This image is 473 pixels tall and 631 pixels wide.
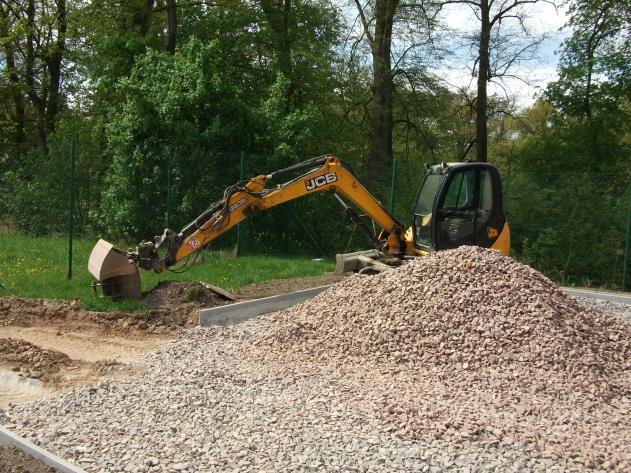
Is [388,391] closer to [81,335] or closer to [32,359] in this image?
[32,359]

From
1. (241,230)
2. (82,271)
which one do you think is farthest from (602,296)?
(82,271)

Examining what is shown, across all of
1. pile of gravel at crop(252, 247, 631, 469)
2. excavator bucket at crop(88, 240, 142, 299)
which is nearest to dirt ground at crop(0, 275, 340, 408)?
excavator bucket at crop(88, 240, 142, 299)

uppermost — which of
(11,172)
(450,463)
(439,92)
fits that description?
(439,92)

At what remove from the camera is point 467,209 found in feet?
34.3

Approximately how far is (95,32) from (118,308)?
55.7ft

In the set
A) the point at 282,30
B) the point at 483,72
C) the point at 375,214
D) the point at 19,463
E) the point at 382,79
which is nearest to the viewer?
the point at 19,463

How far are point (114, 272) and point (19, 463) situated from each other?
4666mm

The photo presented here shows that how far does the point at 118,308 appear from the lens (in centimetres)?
899

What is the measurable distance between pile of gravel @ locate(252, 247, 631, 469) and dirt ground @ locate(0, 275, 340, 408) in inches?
62.1

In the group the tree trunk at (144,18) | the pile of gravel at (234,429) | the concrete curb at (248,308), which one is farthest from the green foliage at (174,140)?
the pile of gravel at (234,429)

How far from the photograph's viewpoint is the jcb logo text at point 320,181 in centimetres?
997

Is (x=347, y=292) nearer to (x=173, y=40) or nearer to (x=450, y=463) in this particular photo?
(x=450, y=463)

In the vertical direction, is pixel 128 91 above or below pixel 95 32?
below

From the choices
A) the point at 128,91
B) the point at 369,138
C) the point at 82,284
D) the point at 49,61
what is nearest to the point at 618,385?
the point at 82,284
